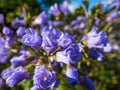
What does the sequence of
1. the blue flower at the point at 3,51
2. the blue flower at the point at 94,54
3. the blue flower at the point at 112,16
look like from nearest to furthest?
the blue flower at the point at 94,54 → the blue flower at the point at 3,51 → the blue flower at the point at 112,16

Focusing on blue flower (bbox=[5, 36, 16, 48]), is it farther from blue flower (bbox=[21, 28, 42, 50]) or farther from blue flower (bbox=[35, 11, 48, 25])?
blue flower (bbox=[21, 28, 42, 50])

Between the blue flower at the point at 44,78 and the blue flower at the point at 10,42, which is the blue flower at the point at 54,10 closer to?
the blue flower at the point at 10,42

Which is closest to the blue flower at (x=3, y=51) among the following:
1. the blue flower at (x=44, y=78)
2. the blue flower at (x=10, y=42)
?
the blue flower at (x=10, y=42)

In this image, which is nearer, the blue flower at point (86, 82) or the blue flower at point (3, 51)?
the blue flower at point (86, 82)

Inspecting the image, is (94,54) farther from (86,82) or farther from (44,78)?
(44,78)

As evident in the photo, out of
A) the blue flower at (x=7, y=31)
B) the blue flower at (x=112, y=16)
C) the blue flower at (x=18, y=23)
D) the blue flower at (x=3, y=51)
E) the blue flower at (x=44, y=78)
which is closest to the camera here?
the blue flower at (x=44, y=78)
